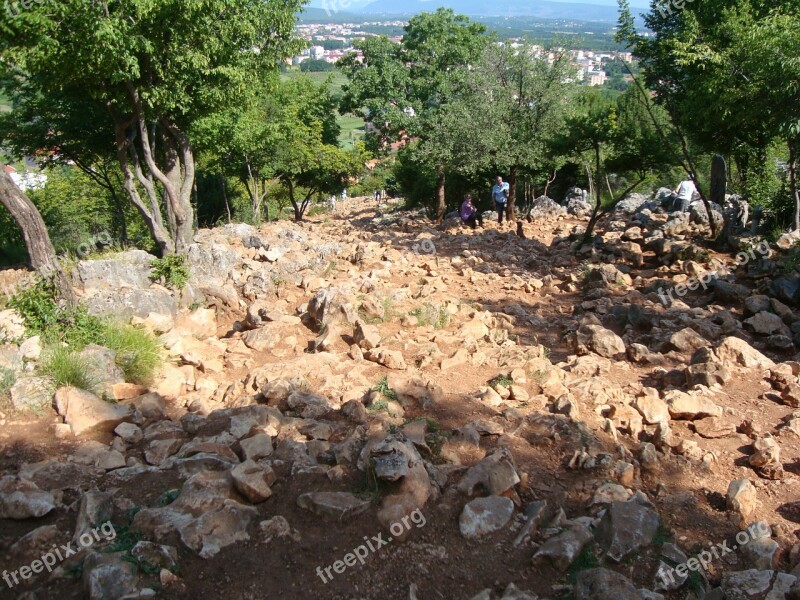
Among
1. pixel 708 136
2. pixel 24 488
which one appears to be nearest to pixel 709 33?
pixel 708 136

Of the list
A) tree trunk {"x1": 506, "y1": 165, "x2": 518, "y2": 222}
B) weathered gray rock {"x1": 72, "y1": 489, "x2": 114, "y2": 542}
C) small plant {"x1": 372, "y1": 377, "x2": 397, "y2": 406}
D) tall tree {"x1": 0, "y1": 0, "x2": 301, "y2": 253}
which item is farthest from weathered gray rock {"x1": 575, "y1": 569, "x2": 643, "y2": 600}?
tree trunk {"x1": 506, "y1": 165, "x2": 518, "y2": 222}

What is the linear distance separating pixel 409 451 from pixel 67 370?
3441mm

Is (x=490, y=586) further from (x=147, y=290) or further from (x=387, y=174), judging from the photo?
(x=387, y=174)

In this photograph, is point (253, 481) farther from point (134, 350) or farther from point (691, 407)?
point (691, 407)

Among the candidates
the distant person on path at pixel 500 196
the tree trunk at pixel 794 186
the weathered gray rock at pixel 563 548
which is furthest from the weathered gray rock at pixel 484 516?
the distant person on path at pixel 500 196

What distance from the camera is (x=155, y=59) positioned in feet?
30.1

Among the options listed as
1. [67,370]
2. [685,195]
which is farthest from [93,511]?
[685,195]

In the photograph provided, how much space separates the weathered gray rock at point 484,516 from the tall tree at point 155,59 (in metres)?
7.66

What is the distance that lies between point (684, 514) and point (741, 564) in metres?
0.51

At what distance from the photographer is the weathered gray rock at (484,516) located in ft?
12.6

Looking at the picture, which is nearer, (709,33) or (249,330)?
(249,330)

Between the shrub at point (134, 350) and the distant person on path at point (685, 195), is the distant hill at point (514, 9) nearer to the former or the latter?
the distant person on path at point (685, 195)

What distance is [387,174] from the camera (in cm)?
3381

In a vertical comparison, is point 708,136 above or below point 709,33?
below
